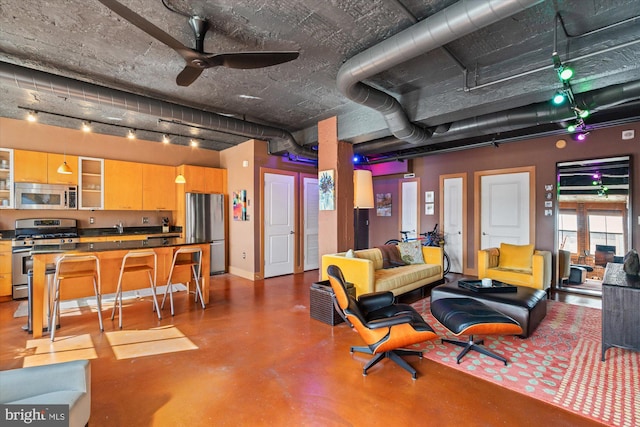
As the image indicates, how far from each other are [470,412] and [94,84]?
4786 millimetres

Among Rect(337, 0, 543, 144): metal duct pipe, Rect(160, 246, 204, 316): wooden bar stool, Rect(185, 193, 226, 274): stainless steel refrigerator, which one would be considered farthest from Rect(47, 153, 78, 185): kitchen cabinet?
Rect(337, 0, 543, 144): metal duct pipe

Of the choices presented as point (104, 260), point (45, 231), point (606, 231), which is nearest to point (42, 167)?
point (45, 231)

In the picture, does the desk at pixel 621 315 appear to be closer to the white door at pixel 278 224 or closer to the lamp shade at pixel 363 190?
the lamp shade at pixel 363 190

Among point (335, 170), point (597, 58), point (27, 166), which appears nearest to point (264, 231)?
point (335, 170)

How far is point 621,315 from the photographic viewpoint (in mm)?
2705

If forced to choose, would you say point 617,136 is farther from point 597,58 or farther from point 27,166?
point 27,166

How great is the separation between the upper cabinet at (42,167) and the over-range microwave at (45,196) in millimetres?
107

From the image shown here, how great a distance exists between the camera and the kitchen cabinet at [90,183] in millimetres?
5508

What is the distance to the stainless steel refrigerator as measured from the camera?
6211 millimetres

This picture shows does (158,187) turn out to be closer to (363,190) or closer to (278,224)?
(278,224)

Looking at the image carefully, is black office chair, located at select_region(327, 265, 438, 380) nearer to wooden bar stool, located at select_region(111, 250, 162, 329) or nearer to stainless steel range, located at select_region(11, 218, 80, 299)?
wooden bar stool, located at select_region(111, 250, 162, 329)

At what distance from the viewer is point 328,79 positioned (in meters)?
3.63

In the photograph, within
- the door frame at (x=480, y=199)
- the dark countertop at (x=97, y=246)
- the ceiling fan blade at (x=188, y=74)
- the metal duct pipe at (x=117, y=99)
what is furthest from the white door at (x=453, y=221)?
the ceiling fan blade at (x=188, y=74)

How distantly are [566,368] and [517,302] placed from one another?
733mm
